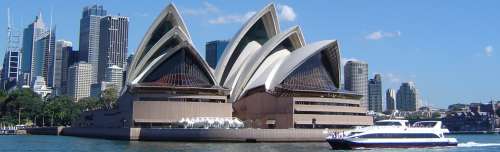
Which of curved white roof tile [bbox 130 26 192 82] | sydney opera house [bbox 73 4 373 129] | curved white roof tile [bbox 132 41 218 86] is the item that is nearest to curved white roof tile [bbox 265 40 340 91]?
sydney opera house [bbox 73 4 373 129]

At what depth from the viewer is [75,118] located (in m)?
136

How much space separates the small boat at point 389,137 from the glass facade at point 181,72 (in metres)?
34.5

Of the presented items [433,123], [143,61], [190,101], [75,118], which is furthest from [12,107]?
[433,123]

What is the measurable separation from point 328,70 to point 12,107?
86.2m

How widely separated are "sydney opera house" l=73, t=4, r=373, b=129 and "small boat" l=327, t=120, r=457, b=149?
2440cm

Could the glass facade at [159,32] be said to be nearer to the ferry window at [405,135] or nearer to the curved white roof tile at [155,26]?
the curved white roof tile at [155,26]

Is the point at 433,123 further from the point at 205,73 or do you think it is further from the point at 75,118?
the point at 75,118

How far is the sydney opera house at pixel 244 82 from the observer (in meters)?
86.8

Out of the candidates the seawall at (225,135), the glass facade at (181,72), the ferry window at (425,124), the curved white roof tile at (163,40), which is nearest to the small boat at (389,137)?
the ferry window at (425,124)

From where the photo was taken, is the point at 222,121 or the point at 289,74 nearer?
the point at 222,121

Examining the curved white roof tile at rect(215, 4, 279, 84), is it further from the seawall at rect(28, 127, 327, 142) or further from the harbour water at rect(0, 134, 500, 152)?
the harbour water at rect(0, 134, 500, 152)

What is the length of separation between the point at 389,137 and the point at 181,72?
130 ft

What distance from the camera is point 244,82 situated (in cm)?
9656

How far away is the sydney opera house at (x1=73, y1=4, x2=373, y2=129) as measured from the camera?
285 ft
